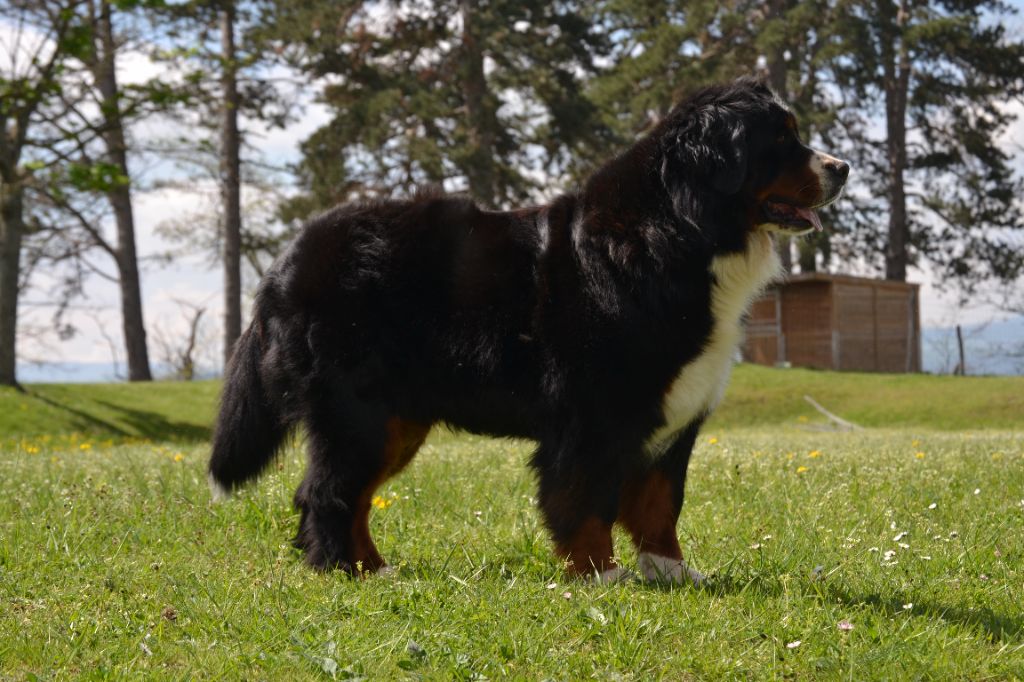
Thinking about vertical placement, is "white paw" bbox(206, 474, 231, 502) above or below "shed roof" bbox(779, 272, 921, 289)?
below

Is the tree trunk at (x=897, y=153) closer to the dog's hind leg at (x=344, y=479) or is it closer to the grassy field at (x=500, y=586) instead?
the grassy field at (x=500, y=586)

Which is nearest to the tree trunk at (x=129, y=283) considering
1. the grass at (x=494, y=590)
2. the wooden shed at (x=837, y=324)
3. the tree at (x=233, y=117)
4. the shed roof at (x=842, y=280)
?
the tree at (x=233, y=117)

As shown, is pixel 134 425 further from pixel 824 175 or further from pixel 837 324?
pixel 837 324

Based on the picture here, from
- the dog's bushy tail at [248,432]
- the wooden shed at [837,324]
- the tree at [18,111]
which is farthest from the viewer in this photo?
the wooden shed at [837,324]

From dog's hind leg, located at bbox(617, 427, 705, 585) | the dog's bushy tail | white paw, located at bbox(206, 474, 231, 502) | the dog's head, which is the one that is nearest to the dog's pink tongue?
the dog's head

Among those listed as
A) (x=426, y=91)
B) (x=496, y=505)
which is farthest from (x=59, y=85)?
(x=496, y=505)

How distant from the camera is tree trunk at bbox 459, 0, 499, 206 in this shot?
2531 centimetres

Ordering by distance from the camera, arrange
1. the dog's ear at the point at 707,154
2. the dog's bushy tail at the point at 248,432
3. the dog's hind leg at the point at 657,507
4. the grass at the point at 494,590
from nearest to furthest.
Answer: the grass at the point at 494,590 < the dog's ear at the point at 707,154 < the dog's hind leg at the point at 657,507 < the dog's bushy tail at the point at 248,432

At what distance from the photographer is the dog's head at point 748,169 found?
4.02 meters

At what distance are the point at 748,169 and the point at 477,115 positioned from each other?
22165 mm

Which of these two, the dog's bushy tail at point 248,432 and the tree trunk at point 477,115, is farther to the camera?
the tree trunk at point 477,115

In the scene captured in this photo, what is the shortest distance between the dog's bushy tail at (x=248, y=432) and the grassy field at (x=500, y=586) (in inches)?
14.5

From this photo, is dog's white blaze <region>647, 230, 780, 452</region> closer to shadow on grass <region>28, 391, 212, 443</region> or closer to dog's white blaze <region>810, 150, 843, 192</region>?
dog's white blaze <region>810, 150, 843, 192</region>

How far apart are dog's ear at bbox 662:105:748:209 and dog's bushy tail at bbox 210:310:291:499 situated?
2.04m
